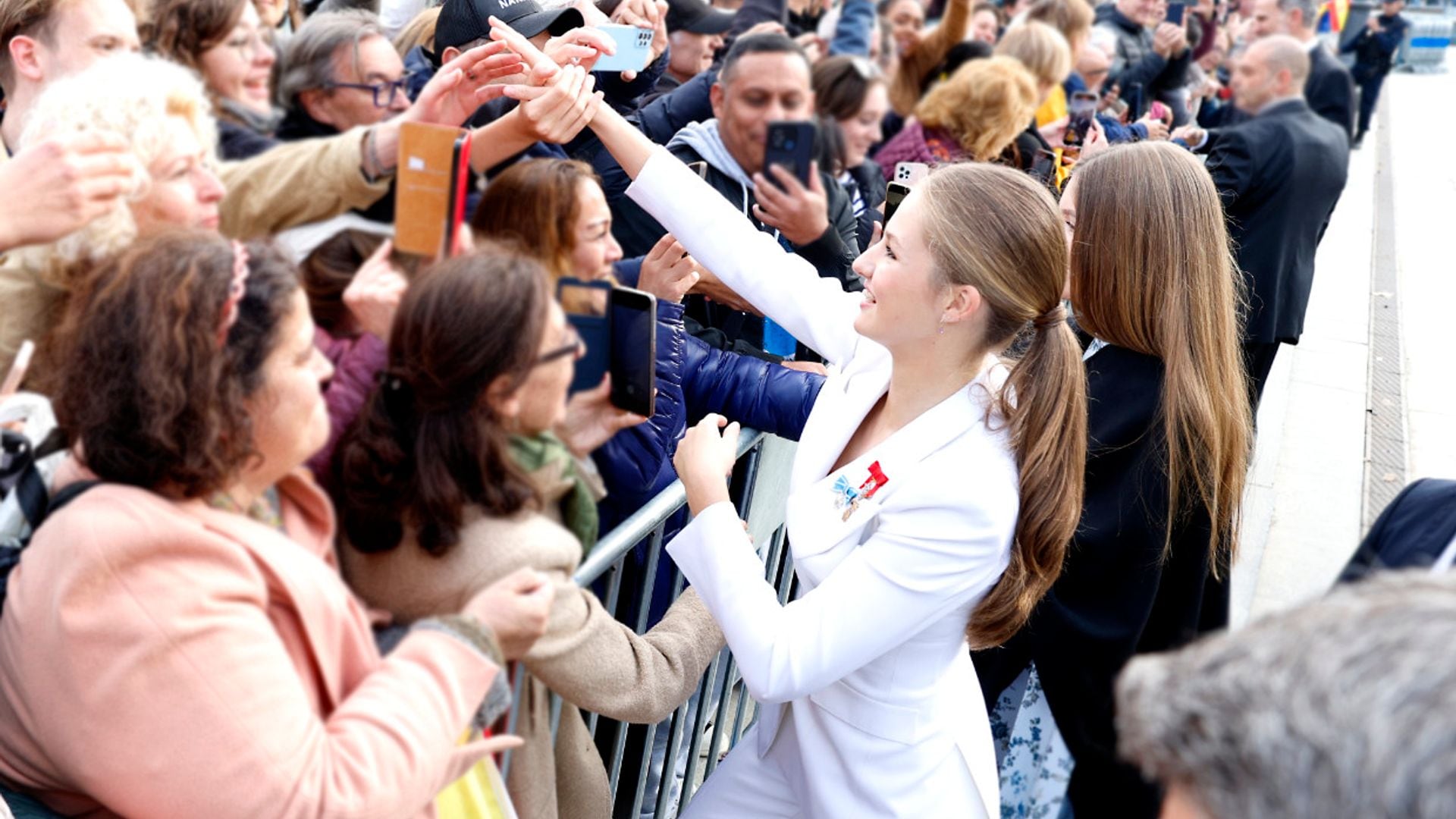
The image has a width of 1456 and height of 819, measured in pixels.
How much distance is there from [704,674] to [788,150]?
1051mm

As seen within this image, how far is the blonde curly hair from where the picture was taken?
3.29ft

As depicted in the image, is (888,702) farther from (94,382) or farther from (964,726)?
(94,382)

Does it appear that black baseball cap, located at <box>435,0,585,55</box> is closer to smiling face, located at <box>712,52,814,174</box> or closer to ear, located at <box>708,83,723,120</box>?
smiling face, located at <box>712,52,814,174</box>

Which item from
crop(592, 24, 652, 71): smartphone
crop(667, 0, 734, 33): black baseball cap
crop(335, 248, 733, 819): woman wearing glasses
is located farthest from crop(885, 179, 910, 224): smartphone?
crop(335, 248, 733, 819): woman wearing glasses

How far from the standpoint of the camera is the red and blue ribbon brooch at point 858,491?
79.6 inches

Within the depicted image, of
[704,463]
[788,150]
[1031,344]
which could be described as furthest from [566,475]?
[788,150]

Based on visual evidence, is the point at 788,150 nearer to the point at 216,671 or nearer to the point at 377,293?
the point at 377,293

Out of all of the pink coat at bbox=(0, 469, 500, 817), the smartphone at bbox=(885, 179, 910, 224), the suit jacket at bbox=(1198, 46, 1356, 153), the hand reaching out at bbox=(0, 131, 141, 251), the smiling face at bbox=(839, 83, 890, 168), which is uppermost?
the hand reaching out at bbox=(0, 131, 141, 251)

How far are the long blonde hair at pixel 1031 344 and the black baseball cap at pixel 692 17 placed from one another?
2354 mm

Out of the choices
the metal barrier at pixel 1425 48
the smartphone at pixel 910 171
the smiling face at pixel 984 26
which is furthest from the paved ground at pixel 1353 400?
the metal barrier at pixel 1425 48

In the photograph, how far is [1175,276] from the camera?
8.07 feet

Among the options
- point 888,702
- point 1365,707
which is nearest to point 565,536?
point 1365,707

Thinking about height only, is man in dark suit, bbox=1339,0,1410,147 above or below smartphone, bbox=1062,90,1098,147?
below

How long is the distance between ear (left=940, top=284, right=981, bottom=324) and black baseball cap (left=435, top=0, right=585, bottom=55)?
765 millimetres
